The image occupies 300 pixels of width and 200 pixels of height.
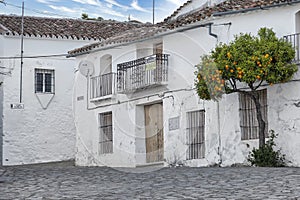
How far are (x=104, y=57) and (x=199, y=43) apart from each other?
5.22 m

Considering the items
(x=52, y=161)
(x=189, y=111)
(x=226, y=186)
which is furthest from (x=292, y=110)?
(x=52, y=161)

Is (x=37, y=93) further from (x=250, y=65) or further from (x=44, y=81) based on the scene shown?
(x=250, y=65)

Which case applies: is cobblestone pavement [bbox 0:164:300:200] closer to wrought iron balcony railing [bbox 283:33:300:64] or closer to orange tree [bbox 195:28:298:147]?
orange tree [bbox 195:28:298:147]

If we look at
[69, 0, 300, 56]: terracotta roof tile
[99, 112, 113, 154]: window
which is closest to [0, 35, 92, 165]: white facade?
[99, 112, 113, 154]: window

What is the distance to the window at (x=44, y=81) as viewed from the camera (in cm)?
2434

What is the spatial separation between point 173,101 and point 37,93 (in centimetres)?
778

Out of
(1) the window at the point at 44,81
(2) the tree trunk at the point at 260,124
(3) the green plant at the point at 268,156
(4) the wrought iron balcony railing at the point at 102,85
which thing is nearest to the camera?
(3) the green plant at the point at 268,156

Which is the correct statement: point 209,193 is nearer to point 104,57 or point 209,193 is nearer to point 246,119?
point 246,119

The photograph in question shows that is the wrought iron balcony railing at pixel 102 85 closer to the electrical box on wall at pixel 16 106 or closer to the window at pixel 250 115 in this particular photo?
the electrical box on wall at pixel 16 106

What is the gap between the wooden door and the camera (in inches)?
764

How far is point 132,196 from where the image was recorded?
9883mm

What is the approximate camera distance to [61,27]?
83.0 feet

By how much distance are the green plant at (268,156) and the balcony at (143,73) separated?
4.40 metres

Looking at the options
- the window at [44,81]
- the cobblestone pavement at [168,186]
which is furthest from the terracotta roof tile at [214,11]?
the window at [44,81]
